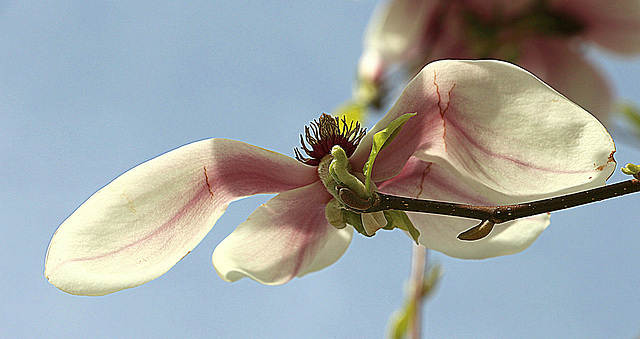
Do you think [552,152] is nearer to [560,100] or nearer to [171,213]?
[560,100]

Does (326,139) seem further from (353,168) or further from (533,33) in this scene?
(533,33)

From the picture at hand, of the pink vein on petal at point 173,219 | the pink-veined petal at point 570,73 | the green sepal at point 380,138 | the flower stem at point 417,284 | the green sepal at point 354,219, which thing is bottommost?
the flower stem at point 417,284

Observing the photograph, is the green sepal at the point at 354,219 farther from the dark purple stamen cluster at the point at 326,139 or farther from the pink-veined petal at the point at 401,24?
the pink-veined petal at the point at 401,24

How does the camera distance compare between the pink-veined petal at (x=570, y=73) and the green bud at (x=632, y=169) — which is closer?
the green bud at (x=632, y=169)

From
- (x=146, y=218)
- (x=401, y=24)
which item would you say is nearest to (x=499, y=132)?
(x=146, y=218)

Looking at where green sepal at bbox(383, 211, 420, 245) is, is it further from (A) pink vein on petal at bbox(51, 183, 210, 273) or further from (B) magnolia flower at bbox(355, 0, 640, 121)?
(B) magnolia flower at bbox(355, 0, 640, 121)

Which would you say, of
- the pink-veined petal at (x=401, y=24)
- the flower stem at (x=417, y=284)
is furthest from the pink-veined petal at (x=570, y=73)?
the flower stem at (x=417, y=284)

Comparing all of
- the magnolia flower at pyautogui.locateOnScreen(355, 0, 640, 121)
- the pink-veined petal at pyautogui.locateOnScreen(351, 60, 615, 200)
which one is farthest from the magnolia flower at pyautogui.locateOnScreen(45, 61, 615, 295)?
the magnolia flower at pyautogui.locateOnScreen(355, 0, 640, 121)

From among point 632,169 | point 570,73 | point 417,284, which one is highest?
point 632,169
